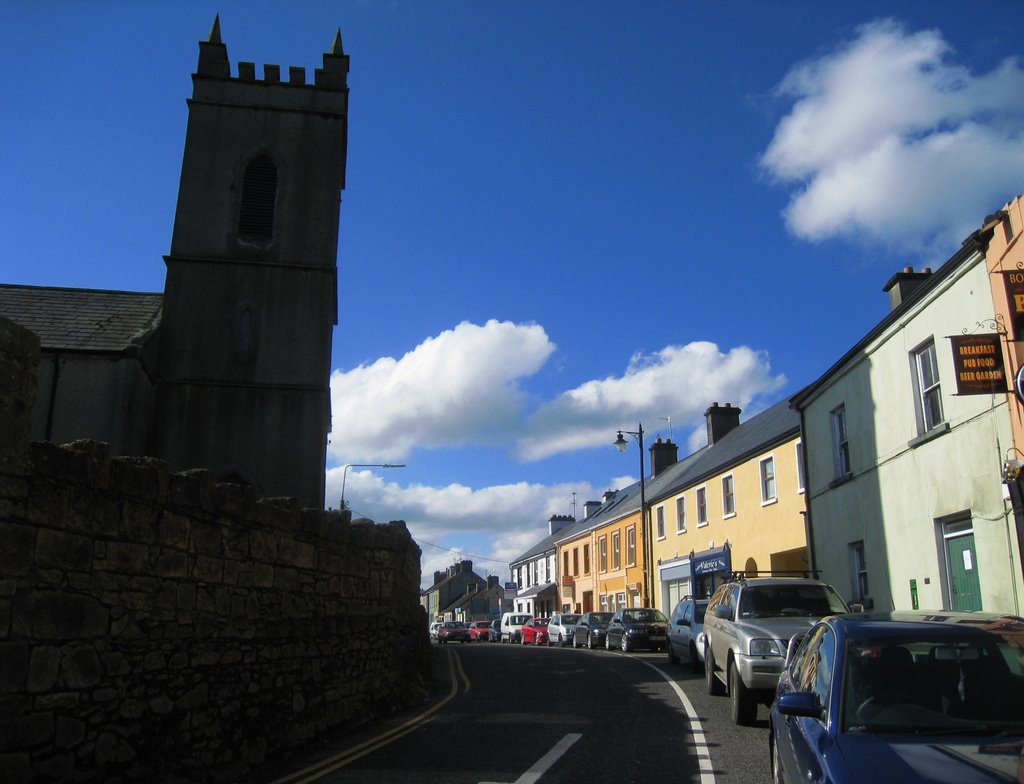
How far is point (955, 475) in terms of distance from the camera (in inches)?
523

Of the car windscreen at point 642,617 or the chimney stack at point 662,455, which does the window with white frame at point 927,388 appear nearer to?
the car windscreen at point 642,617

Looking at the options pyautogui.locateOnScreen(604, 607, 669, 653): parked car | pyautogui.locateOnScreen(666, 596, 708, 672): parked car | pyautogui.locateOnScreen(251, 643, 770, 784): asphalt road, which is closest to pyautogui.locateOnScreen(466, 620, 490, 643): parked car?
pyautogui.locateOnScreen(604, 607, 669, 653): parked car

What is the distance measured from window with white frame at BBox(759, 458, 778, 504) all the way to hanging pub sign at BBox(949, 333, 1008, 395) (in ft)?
44.2

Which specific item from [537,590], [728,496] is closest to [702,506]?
[728,496]

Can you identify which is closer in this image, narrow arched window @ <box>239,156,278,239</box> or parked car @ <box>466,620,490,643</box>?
narrow arched window @ <box>239,156,278,239</box>

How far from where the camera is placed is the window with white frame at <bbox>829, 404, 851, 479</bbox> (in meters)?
18.3

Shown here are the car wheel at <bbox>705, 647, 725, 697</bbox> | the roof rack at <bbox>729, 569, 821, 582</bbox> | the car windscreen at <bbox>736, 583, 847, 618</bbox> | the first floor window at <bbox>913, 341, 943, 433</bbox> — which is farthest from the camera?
the first floor window at <bbox>913, 341, 943, 433</bbox>

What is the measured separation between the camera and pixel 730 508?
28.9m

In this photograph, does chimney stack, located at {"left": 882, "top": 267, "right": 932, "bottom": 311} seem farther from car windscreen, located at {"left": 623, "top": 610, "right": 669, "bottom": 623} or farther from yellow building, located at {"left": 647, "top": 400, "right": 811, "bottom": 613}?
car windscreen, located at {"left": 623, "top": 610, "right": 669, "bottom": 623}

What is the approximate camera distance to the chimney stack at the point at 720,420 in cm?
3696

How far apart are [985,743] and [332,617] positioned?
8.11m

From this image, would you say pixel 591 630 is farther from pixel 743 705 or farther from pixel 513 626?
pixel 743 705

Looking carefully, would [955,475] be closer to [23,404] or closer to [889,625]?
[889,625]

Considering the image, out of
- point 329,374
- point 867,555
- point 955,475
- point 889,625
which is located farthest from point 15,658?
point 329,374
